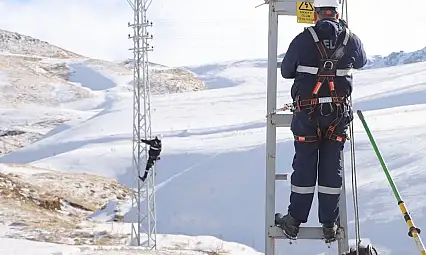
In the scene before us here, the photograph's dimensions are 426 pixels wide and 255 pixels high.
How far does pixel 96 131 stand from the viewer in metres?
43.4

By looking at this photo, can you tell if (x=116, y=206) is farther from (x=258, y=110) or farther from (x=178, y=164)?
(x=258, y=110)

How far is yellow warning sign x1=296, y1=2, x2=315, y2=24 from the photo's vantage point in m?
4.84

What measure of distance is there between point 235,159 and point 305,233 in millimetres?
18872

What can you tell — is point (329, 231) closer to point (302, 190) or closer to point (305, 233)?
point (305, 233)

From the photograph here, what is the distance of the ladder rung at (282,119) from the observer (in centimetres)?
489

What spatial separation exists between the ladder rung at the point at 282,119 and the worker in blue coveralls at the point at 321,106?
0.85 ft

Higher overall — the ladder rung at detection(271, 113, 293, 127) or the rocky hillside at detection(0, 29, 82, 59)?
the rocky hillside at detection(0, 29, 82, 59)

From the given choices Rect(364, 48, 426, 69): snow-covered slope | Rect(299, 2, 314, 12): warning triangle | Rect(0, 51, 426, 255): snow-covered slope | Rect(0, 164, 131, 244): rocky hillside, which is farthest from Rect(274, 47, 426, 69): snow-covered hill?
Rect(299, 2, 314, 12): warning triangle

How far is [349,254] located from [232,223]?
14.6 meters

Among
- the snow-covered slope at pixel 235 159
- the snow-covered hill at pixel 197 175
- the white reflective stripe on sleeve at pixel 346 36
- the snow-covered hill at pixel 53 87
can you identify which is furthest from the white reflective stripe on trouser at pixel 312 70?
the snow-covered hill at pixel 53 87

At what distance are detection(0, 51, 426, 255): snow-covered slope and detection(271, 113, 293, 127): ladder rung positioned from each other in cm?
862

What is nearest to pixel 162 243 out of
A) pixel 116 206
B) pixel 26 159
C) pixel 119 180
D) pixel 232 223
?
pixel 232 223

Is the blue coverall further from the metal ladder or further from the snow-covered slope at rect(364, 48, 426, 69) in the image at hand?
the snow-covered slope at rect(364, 48, 426, 69)

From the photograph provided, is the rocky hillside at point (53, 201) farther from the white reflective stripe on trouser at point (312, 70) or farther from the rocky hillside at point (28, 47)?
the rocky hillside at point (28, 47)
